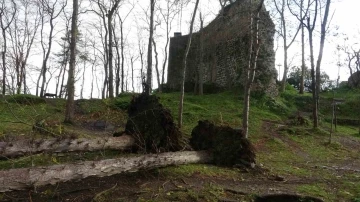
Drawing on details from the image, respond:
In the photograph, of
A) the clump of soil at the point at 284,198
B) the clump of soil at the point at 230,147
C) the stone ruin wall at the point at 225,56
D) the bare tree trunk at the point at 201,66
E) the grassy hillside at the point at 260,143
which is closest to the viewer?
the clump of soil at the point at 284,198

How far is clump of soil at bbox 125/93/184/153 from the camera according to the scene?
7.76 meters

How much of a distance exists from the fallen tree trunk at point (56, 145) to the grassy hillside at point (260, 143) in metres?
0.22

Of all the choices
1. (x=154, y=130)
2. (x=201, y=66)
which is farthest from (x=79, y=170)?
(x=201, y=66)

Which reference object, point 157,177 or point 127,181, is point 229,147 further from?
point 127,181

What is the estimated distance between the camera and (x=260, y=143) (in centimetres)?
1217

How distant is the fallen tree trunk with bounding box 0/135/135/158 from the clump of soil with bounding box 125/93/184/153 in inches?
16.1

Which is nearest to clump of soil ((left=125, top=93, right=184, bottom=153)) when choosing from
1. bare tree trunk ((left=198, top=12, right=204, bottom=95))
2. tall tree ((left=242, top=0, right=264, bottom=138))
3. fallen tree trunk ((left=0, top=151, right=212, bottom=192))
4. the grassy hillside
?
fallen tree trunk ((left=0, top=151, right=212, bottom=192))

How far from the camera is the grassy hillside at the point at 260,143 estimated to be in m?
6.22

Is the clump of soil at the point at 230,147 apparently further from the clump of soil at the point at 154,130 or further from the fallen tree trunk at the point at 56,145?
the fallen tree trunk at the point at 56,145

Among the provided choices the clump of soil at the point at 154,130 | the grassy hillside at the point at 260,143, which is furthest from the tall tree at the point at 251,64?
the clump of soil at the point at 154,130

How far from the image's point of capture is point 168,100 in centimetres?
1931

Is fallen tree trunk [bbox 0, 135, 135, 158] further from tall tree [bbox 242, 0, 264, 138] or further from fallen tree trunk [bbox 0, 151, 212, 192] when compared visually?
tall tree [bbox 242, 0, 264, 138]

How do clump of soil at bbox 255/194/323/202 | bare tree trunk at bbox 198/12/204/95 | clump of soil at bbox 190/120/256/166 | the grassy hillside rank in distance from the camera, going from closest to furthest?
clump of soil at bbox 255/194/323/202 < the grassy hillside < clump of soil at bbox 190/120/256/166 < bare tree trunk at bbox 198/12/204/95

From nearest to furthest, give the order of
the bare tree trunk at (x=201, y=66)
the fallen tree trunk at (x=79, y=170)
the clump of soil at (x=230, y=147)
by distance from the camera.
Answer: the fallen tree trunk at (x=79, y=170) → the clump of soil at (x=230, y=147) → the bare tree trunk at (x=201, y=66)
